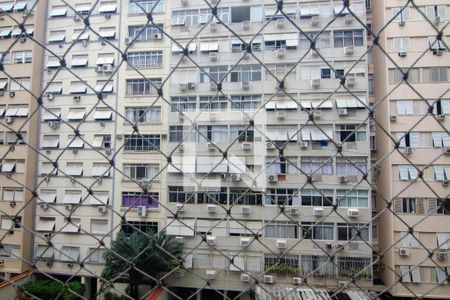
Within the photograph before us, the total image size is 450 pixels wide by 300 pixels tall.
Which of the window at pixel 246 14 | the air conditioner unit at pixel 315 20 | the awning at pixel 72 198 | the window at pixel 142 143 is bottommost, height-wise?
the awning at pixel 72 198

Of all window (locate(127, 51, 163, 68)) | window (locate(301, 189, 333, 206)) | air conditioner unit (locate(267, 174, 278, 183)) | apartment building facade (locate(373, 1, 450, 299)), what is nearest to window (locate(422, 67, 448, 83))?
apartment building facade (locate(373, 1, 450, 299))

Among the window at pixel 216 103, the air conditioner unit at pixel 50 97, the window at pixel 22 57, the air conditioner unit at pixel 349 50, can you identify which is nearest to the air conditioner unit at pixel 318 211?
the window at pixel 216 103

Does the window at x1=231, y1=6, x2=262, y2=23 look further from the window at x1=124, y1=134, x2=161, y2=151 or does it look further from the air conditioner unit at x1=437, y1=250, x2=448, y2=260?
the air conditioner unit at x1=437, y1=250, x2=448, y2=260

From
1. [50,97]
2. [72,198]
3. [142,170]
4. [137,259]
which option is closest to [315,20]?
[142,170]

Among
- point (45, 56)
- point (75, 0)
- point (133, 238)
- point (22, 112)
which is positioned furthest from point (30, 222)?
point (75, 0)

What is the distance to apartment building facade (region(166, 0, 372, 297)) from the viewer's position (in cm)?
379

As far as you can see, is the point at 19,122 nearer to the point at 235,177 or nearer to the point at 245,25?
the point at 235,177

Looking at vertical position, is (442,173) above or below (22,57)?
below

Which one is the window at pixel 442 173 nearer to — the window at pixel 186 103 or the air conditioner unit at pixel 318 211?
the air conditioner unit at pixel 318 211

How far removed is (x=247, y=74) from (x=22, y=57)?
9.67 ft

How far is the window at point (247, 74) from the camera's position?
4.00 meters

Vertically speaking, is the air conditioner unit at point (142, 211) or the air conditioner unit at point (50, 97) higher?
the air conditioner unit at point (50, 97)

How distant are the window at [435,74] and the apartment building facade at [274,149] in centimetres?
69

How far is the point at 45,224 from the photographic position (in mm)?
4391
